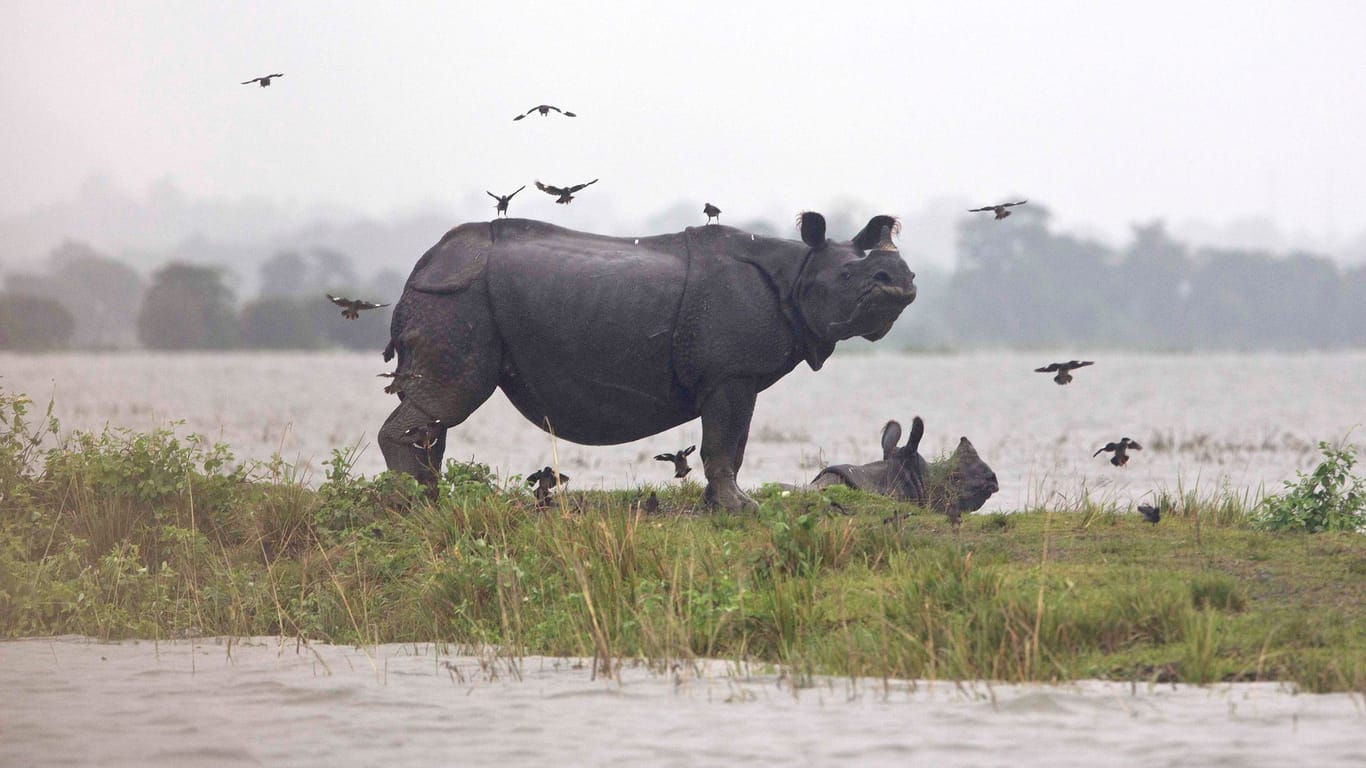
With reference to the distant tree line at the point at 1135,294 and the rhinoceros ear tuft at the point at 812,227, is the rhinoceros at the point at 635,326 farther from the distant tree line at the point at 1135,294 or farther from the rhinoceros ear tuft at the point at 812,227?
the distant tree line at the point at 1135,294

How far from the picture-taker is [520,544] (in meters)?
9.80

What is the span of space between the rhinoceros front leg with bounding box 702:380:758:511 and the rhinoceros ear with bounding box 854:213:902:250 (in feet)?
3.52

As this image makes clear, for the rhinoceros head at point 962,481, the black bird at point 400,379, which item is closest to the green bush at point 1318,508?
the rhinoceros head at point 962,481

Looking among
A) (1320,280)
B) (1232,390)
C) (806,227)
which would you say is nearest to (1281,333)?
(1320,280)

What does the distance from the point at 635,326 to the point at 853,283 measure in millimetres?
1317

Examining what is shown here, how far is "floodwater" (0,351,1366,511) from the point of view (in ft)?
59.1

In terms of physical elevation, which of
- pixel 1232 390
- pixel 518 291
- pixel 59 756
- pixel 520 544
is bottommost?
pixel 59 756

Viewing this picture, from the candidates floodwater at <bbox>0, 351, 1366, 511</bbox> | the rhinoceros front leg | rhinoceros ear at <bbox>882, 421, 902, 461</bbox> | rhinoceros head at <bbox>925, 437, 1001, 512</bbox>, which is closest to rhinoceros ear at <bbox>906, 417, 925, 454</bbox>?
rhinoceros ear at <bbox>882, 421, 902, 461</bbox>

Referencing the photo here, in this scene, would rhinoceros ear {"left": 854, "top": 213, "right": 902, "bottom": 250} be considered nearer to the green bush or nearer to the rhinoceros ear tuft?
the rhinoceros ear tuft

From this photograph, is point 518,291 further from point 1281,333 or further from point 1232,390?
point 1281,333

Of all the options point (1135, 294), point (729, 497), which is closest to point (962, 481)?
point (729, 497)

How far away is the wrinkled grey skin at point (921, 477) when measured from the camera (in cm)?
1199

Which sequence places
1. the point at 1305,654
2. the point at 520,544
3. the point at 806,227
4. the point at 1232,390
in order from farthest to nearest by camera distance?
the point at 1232,390
the point at 806,227
the point at 520,544
the point at 1305,654

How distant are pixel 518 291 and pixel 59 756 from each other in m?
4.87
